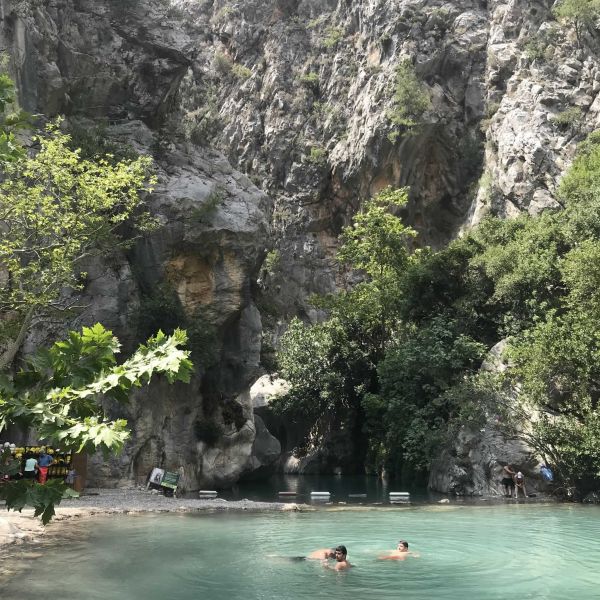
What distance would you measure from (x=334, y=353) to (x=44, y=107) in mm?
21032

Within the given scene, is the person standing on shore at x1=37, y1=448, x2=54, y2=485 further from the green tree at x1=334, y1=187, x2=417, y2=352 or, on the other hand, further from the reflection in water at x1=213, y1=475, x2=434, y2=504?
the green tree at x1=334, y1=187, x2=417, y2=352

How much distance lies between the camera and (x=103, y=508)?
62.5 ft

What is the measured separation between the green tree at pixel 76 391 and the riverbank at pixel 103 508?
8771mm

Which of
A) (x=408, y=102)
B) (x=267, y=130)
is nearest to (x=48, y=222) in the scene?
(x=408, y=102)

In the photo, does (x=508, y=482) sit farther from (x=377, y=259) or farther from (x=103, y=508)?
(x=377, y=259)

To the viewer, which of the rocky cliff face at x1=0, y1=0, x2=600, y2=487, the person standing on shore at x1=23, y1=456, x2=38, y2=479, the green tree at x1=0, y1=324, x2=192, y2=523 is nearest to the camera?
the green tree at x1=0, y1=324, x2=192, y2=523

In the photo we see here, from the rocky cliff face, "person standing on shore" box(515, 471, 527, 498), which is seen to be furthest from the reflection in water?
"person standing on shore" box(515, 471, 527, 498)

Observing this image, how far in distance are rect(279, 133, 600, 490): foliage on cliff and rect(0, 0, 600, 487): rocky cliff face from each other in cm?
582

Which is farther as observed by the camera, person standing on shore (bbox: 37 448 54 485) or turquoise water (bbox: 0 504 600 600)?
person standing on shore (bbox: 37 448 54 485)

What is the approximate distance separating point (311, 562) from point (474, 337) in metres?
20.6

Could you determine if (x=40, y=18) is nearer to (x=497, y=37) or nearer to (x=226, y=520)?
(x=226, y=520)

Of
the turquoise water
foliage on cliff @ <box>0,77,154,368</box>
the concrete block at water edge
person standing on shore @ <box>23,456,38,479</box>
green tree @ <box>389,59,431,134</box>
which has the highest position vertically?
green tree @ <box>389,59,431,134</box>

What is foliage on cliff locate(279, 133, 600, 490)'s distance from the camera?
23344mm

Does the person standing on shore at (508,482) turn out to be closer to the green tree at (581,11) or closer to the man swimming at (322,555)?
the man swimming at (322,555)
